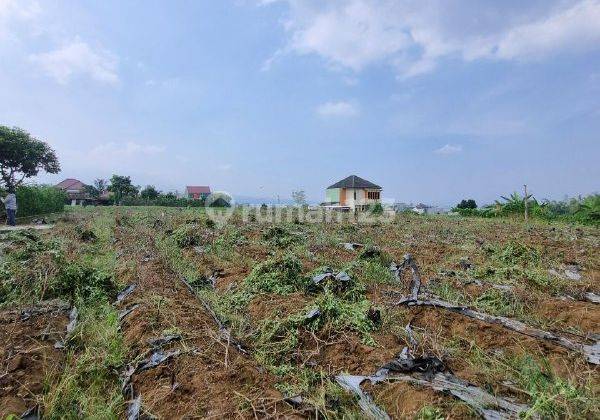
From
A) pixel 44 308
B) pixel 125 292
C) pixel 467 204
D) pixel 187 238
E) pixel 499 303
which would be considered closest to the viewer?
pixel 44 308

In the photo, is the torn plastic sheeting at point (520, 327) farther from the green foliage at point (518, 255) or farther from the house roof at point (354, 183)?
the house roof at point (354, 183)

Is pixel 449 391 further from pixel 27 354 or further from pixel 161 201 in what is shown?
pixel 161 201

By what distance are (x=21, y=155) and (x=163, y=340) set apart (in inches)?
1066

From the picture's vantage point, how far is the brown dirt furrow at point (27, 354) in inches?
93.8

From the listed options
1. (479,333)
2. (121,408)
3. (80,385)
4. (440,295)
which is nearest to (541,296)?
(440,295)

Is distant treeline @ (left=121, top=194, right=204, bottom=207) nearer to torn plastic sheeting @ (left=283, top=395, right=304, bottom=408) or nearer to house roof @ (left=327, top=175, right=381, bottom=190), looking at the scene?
house roof @ (left=327, top=175, right=381, bottom=190)

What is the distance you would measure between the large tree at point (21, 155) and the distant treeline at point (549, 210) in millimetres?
29923

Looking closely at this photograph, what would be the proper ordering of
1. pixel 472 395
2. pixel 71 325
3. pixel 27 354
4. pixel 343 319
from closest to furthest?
pixel 472 395, pixel 27 354, pixel 343 319, pixel 71 325

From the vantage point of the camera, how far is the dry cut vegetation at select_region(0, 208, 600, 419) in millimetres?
2250

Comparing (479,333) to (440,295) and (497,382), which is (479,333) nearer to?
(497,382)

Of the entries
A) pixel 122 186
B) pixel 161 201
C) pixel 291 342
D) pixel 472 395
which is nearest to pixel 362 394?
pixel 472 395

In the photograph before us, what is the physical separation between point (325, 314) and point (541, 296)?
9.63ft

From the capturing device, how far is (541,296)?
4508 mm

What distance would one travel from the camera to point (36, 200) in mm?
20500
